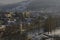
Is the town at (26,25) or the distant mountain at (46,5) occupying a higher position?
the distant mountain at (46,5)

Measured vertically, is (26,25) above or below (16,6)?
below

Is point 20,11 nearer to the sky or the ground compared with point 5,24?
nearer to the sky

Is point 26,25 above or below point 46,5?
below

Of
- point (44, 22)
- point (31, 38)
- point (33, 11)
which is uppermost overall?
point (33, 11)

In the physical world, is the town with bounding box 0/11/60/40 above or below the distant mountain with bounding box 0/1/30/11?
below

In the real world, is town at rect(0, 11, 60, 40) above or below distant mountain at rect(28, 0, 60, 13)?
below

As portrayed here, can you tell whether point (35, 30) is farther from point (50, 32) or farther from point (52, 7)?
point (52, 7)

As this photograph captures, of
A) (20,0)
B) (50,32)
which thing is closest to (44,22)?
(50,32)

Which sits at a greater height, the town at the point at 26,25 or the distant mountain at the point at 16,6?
the distant mountain at the point at 16,6

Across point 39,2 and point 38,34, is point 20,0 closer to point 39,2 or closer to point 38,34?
point 39,2
